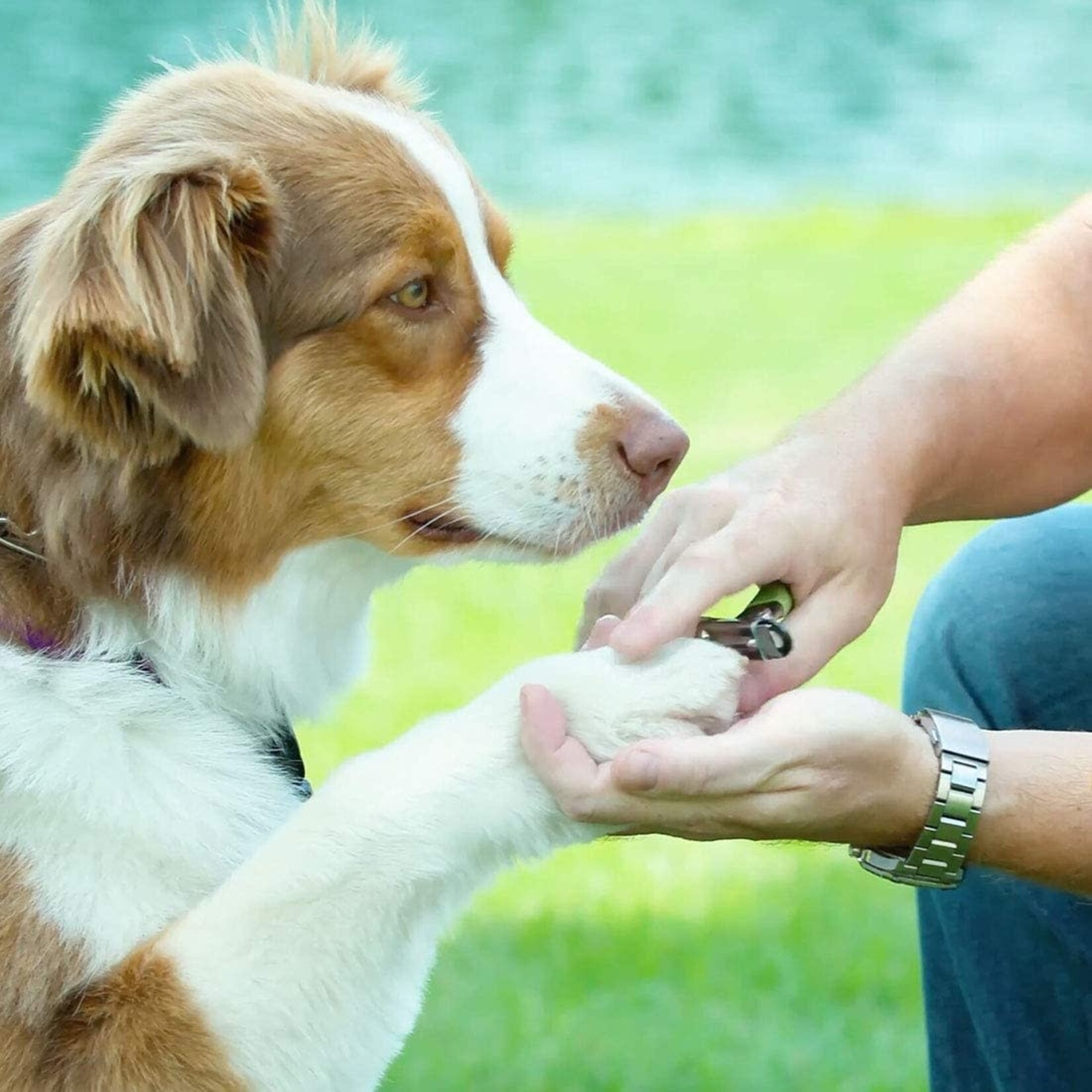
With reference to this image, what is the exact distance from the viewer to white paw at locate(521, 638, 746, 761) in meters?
2.43

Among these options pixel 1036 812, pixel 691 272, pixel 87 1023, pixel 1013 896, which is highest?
pixel 1036 812

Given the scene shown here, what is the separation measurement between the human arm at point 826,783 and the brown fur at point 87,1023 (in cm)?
59

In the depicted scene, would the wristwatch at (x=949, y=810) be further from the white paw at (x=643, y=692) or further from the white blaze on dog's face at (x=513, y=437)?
the white blaze on dog's face at (x=513, y=437)

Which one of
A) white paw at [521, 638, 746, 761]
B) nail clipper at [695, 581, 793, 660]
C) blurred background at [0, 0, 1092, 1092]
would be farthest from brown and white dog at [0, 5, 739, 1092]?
blurred background at [0, 0, 1092, 1092]

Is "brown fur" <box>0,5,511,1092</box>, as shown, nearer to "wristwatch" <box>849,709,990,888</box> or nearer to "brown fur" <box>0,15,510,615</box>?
"brown fur" <box>0,15,510,615</box>

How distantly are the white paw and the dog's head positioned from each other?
0.39 m

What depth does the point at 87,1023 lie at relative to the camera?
242 centimetres

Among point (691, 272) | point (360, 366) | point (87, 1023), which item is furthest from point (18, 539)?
point (691, 272)

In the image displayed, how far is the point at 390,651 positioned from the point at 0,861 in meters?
3.88

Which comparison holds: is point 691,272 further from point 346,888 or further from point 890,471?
point 346,888

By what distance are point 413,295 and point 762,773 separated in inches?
38.5

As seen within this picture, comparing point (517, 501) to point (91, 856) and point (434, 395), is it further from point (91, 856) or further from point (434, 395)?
point (91, 856)

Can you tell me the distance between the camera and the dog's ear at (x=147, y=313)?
247 centimetres

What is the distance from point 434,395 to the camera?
2807mm
